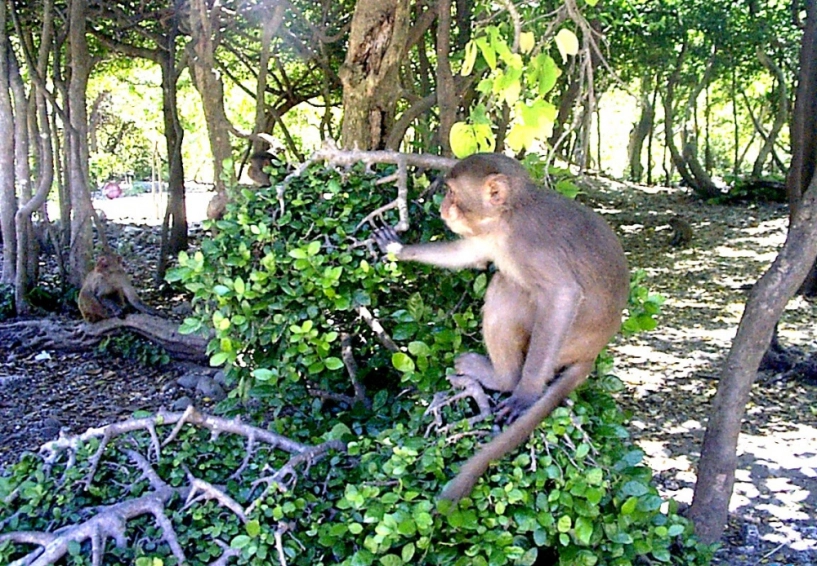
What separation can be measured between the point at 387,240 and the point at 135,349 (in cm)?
464

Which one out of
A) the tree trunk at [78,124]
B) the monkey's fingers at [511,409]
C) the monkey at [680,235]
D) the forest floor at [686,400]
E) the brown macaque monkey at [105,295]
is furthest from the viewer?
the monkey at [680,235]

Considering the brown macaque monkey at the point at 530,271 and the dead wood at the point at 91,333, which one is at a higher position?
the brown macaque monkey at the point at 530,271

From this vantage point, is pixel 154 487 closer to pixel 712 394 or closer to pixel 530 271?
pixel 530 271

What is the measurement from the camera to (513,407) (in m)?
2.49

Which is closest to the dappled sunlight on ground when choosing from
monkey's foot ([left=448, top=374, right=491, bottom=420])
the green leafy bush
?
the green leafy bush

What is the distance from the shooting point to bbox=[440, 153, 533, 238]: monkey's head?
2699 mm

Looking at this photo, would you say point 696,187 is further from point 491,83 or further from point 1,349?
point 491,83

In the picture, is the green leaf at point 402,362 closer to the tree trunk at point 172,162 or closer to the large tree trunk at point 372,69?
the large tree trunk at point 372,69

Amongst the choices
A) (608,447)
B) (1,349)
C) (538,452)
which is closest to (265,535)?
(538,452)

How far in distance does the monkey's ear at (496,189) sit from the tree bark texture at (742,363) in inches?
52.4

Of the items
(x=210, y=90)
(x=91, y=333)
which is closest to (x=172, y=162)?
(x=91, y=333)

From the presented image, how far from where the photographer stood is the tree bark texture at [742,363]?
335 centimetres

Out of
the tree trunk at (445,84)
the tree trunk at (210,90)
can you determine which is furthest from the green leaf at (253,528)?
the tree trunk at (210,90)

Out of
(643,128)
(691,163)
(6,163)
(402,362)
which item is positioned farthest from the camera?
(643,128)
